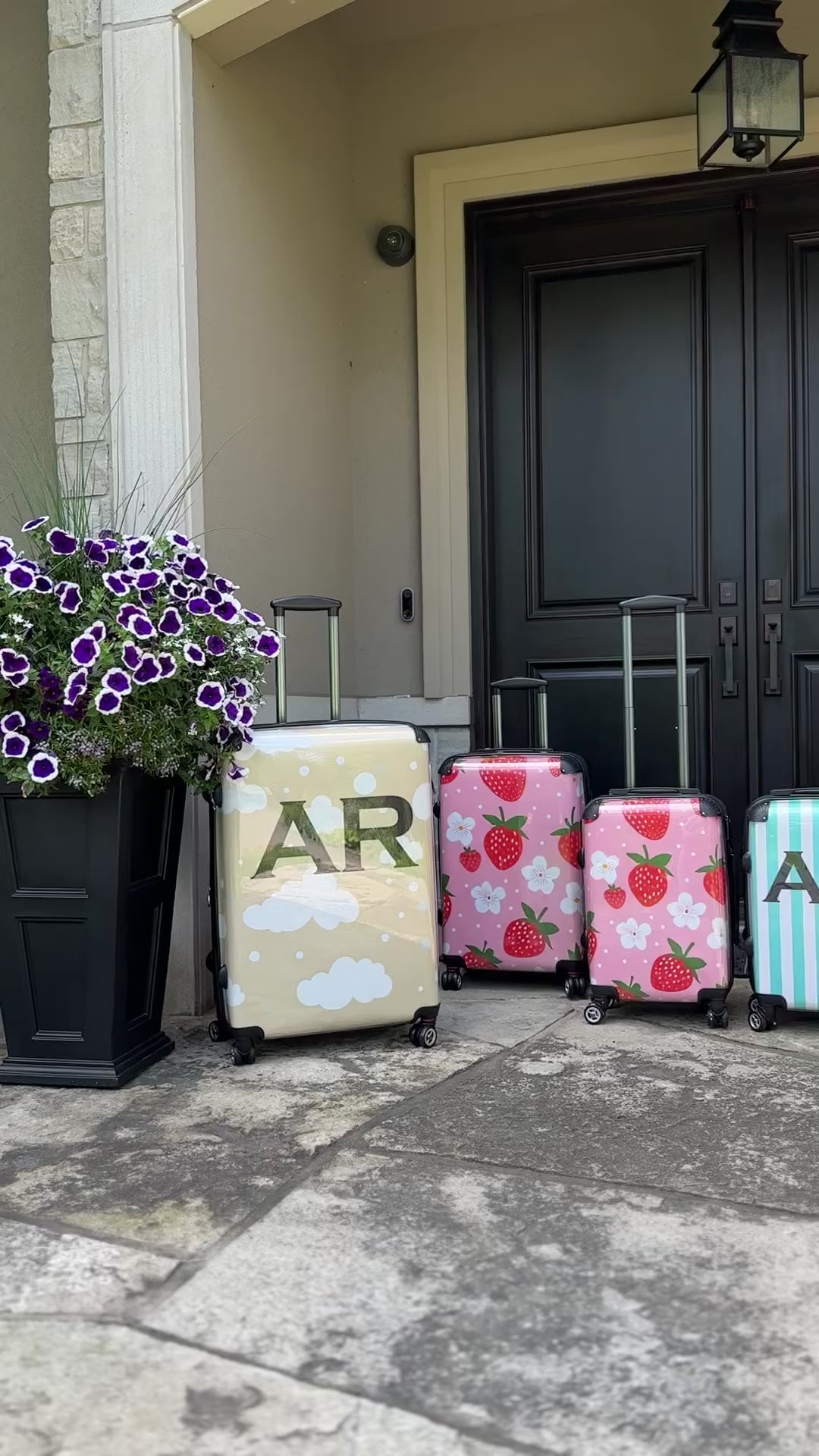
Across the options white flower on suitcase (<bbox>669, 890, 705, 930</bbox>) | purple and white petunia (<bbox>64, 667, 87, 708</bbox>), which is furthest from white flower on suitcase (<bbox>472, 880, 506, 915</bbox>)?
purple and white petunia (<bbox>64, 667, 87, 708</bbox>)

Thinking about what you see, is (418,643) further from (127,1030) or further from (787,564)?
(127,1030)

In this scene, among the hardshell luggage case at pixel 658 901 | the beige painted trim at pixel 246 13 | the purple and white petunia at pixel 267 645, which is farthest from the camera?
the beige painted trim at pixel 246 13

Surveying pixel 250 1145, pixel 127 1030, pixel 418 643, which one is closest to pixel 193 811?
pixel 127 1030

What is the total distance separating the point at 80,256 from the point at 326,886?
4.81 ft

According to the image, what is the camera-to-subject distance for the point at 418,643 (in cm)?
345

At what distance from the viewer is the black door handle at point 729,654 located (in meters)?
3.23

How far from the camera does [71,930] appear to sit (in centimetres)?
204

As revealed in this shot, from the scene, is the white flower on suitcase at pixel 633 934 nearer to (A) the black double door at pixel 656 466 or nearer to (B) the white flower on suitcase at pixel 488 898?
(B) the white flower on suitcase at pixel 488 898

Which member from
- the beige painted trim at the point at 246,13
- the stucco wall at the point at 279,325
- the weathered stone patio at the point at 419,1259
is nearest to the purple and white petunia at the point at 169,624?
the stucco wall at the point at 279,325

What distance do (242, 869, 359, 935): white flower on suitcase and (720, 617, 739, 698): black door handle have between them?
4.85ft

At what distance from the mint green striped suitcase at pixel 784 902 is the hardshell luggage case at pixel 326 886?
24.4 inches

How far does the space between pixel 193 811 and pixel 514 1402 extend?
160 centimetres

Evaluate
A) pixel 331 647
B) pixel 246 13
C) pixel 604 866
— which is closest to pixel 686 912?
pixel 604 866

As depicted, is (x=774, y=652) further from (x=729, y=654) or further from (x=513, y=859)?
(x=513, y=859)
